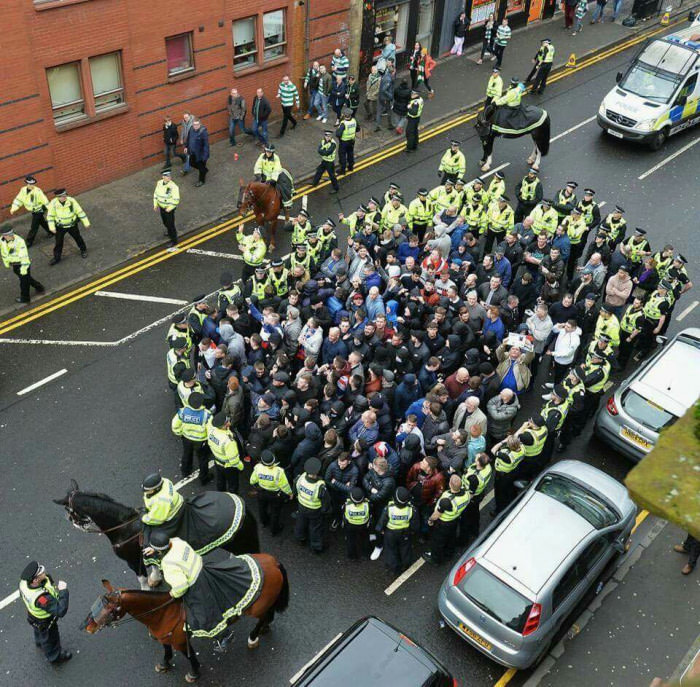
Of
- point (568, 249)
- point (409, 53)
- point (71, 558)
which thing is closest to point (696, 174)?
point (568, 249)

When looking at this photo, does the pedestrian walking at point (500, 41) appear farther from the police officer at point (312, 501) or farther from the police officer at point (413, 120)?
the police officer at point (312, 501)

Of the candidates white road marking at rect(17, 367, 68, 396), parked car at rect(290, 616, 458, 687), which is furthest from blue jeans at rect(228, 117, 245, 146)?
parked car at rect(290, 616, 458, 687)

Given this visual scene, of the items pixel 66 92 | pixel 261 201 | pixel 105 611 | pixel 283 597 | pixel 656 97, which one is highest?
pixel 66 92

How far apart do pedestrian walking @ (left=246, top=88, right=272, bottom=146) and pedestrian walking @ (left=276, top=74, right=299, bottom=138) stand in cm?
43

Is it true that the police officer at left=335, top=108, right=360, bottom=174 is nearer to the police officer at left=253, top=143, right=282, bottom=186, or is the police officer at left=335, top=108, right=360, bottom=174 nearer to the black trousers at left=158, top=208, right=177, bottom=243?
the police officer at left=253, top=143, right=282, bottom=186

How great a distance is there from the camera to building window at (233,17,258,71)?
20891 mm

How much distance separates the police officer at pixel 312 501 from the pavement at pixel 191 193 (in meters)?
8.16

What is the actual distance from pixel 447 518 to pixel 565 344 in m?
4.31

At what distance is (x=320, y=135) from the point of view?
2236cm

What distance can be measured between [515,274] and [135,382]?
23.9 ft

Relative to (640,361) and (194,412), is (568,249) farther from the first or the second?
(194,412)

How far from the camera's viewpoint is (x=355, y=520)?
10766 millimetres

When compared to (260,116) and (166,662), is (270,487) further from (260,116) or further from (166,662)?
(260,116)

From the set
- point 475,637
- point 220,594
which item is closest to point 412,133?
point 475,637
